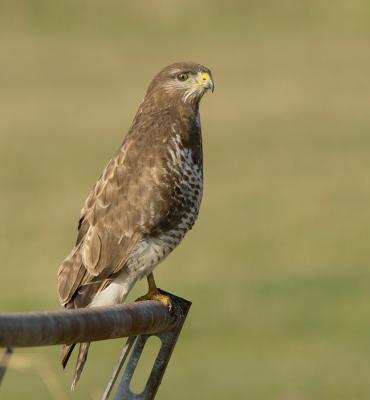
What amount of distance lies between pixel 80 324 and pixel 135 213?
7.07 ft

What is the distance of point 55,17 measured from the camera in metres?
39.8

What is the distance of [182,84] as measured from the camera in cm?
469

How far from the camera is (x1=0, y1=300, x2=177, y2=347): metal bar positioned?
1.97m

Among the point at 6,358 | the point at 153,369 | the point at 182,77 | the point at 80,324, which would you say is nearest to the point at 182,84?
the point at 182,77

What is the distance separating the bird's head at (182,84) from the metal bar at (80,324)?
6.31 feet

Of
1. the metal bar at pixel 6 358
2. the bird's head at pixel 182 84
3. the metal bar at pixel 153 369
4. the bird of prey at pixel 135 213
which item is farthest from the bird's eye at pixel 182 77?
the metal bar at pixel 6 358

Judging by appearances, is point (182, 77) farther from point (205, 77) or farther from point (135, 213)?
point (135, 213)

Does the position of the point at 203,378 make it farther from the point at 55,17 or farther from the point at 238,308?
the point at 55,17

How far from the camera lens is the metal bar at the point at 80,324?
1974 millimetres

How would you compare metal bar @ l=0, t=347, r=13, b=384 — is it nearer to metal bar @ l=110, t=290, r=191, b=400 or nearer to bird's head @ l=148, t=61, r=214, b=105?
metal bar @ l=110, t=290, r=191, b=400

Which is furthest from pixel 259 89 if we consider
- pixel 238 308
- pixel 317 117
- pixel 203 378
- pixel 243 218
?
pixel 203 378

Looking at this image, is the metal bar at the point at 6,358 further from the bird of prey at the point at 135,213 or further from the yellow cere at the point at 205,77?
the yellow cere at the point at 205,77

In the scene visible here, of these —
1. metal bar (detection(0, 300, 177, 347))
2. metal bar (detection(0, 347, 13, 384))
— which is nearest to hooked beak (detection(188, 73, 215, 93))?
metal bar (detection(0, 300, 177, 347))

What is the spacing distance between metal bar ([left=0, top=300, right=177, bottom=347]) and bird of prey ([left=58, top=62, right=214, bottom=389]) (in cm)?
143
